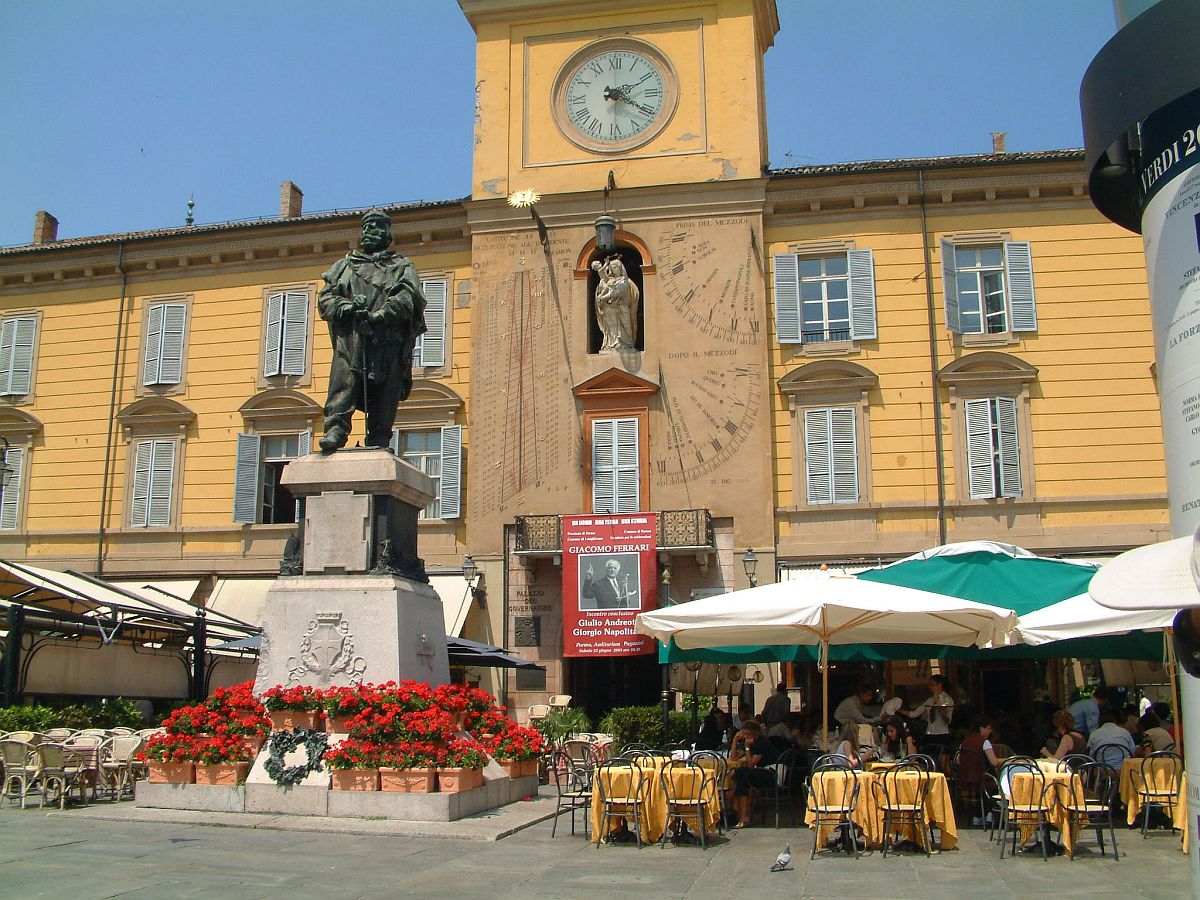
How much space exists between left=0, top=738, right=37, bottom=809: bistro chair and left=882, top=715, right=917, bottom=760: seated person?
8.51 meters

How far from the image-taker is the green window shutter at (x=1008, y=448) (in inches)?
885

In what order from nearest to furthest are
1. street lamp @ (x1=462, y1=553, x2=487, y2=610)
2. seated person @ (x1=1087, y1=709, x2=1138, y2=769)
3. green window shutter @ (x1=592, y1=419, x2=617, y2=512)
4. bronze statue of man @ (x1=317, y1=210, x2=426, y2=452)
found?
seated person @ (x1=1087, y1=709, x2=1138, y2=769) < bronze statue of man @ (x1=317, y1=210, x2=426, y2=452) < street lamp @ (x1=462, y1=553, x2=487, y2=610) < green window shutter @ (x1=592, y1=419, x2=617, y2=512)

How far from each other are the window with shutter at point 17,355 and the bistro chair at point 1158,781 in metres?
25.2

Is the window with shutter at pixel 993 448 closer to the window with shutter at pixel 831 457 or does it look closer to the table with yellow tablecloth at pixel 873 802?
the window with shutter at pixel 831 457

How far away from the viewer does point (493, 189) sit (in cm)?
2556

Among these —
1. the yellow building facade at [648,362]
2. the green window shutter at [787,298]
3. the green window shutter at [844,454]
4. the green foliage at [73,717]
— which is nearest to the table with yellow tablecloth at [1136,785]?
the yellow building facade at [648,362]

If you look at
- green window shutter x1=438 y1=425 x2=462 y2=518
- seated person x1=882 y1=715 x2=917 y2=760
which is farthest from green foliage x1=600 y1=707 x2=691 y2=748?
seated person x1=882 y1=715 x2=917 y2=760

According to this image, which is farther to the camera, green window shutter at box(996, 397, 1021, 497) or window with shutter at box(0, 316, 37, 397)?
window with shutter at box(0, 316, 37, 397)

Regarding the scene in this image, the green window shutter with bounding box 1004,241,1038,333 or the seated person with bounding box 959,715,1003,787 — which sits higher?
the green window shutter with bounding box 1004,241,1038,333

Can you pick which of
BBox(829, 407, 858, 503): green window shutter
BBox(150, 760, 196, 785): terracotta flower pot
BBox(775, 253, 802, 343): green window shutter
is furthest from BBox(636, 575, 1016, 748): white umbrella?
BBox(775, 253, 802, 343): green window shutter

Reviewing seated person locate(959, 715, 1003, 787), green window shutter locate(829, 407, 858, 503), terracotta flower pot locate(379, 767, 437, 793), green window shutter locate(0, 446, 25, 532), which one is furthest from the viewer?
green window shutter locate(0, 446, 25, 532)

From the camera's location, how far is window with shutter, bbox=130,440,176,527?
85.1ft

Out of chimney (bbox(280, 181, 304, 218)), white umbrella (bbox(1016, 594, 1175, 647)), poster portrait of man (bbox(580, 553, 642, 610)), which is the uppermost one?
chimney (bbox(280, 181, 304, 218))

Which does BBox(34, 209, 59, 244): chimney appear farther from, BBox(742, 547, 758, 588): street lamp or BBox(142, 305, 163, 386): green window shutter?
BBox(742, 547, 758, 588): street lamp
